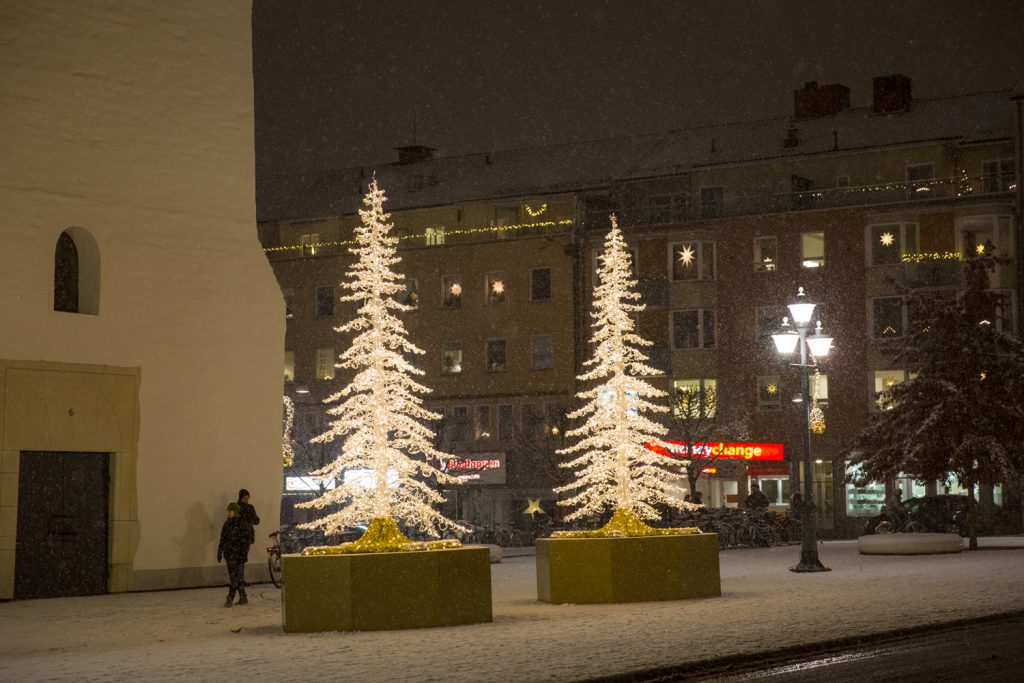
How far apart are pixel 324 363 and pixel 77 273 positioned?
4018 cm

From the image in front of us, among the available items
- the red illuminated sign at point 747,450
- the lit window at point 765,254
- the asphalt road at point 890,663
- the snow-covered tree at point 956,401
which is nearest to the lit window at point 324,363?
the red illuminated sign at point 747,450

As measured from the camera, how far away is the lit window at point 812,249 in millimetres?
55750

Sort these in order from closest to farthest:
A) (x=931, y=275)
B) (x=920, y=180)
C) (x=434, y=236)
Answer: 1. (x=931, y=275)
2. (x=920, y=180)
3. (x=434, y=236)

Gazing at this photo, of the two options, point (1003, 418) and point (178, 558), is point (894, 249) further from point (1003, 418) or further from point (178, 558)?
point (178, 558)

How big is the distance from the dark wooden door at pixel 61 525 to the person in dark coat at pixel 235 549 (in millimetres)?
2987

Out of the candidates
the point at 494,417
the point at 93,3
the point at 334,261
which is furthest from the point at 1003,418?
the point at 334,261

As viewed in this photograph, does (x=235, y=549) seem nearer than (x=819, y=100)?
Yes

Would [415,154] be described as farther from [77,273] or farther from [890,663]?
[890,663]

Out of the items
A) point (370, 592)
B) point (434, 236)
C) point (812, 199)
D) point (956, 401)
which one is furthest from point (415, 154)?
point (370, 592)

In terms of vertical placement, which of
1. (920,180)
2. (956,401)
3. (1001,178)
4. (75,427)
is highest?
(920,180)

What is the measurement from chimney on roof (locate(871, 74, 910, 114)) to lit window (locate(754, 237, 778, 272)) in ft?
25.5

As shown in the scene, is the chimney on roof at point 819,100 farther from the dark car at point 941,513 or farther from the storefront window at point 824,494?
the dark car at point 941,513

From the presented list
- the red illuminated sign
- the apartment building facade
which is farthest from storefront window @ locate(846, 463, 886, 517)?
the red illuminated sign

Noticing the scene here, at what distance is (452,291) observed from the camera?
62.9m
